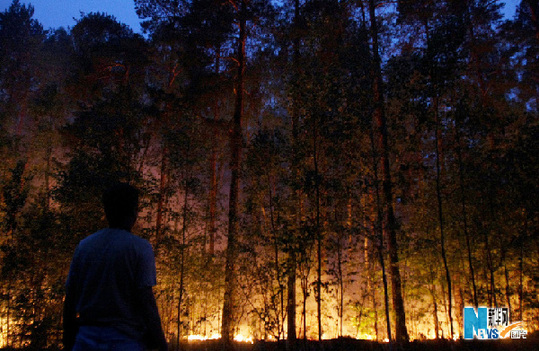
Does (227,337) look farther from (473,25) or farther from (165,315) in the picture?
(473,25)

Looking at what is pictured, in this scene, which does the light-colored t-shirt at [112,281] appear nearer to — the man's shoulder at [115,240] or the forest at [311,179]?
the man's shoulder at [115,240]

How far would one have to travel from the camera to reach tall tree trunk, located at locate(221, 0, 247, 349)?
8.08 metres

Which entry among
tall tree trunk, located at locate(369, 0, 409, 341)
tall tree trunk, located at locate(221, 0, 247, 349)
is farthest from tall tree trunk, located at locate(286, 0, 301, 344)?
tall tree trunk, located at locate(369, 0, 409, 341)

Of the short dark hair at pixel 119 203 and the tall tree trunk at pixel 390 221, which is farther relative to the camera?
the tall tree trunk at pixel 390 221

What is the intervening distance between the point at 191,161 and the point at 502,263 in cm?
738

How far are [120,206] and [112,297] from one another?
0.42 meters

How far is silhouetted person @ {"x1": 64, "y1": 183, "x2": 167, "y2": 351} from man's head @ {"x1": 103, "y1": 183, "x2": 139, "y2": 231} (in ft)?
0.18

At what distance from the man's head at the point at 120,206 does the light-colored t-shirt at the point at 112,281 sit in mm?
88

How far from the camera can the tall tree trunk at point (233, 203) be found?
8.08 metres

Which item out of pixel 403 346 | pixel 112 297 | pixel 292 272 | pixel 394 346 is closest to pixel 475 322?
pixel 403 346

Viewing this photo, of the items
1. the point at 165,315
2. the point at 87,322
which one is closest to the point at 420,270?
the point at 165,315

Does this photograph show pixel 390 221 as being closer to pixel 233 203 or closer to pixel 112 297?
pixel 233 203

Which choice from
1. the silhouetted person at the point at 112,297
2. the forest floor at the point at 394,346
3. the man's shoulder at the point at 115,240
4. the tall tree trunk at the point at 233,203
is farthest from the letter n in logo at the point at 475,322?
the man's shoulder at the point at 115,240

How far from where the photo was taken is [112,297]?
1366 millimetres
